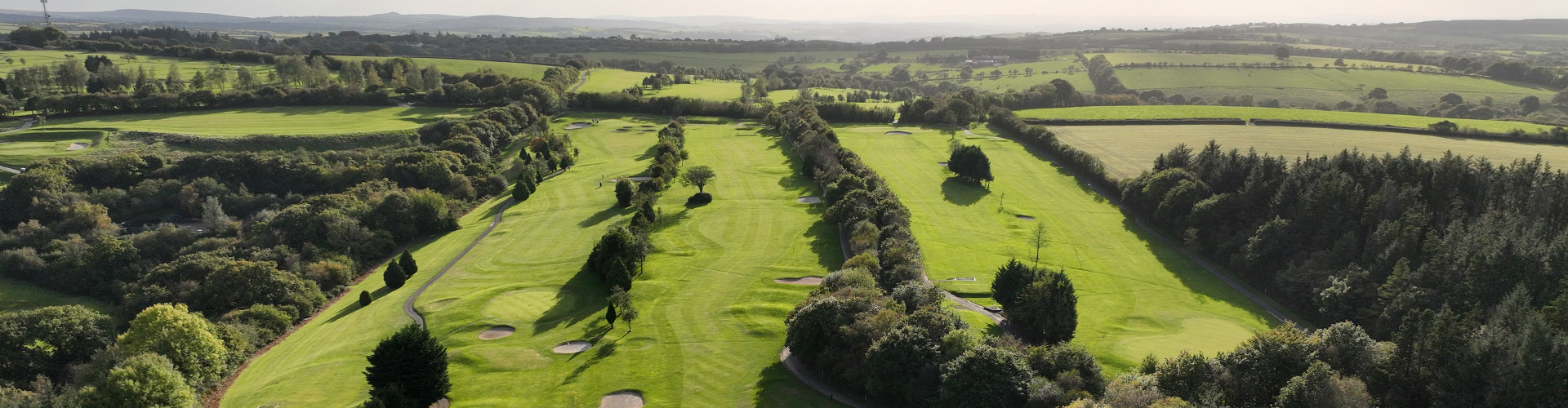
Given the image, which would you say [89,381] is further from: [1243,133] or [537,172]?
[1243,133]

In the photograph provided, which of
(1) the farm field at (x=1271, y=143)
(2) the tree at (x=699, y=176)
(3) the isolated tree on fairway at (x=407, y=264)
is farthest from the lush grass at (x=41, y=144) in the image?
(1) the farm field at (x=1271, y=143)

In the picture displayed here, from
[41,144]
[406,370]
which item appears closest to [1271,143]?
[406,370]

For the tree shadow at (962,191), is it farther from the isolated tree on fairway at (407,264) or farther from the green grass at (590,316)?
the isolated tree on fairway at (407,264)

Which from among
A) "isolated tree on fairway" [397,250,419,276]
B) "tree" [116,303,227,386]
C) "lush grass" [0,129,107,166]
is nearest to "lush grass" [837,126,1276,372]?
"isolated tree on fairway" [397,250,419,276]

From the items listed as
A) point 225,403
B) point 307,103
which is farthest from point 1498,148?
point 307,103

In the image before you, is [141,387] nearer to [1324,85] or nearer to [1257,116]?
[1257,116]

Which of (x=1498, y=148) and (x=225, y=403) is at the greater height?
(x=1498, y=148)

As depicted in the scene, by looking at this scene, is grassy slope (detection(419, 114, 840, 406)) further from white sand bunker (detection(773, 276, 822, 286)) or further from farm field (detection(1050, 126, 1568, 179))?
farm field (detection(1050, 126, 1568, 179))
